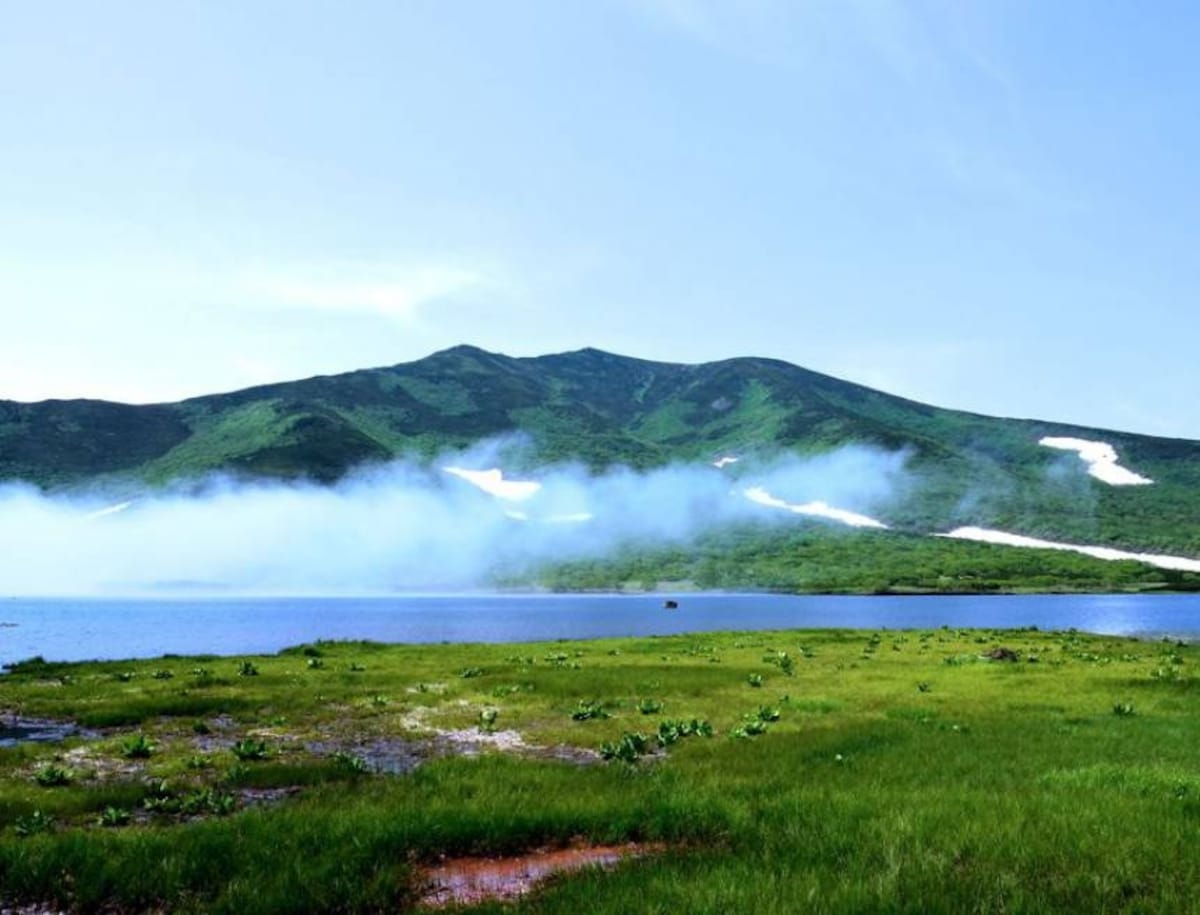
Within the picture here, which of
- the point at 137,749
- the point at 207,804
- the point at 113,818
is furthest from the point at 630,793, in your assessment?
the point at 137,749

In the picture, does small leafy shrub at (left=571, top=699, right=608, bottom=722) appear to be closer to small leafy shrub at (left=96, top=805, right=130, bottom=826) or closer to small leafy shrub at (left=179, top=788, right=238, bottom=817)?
small leafy shrub at (left=179, top=788, right=238, bottom=817)

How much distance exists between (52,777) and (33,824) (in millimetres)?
5399

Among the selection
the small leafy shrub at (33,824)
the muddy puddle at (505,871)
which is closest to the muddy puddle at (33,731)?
the small leafy shrub at (33,824)

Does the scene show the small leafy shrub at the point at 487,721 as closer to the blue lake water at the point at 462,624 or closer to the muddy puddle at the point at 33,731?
the muddy puddle at the point at 33,731

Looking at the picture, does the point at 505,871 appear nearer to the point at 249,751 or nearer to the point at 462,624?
the point at 249,751

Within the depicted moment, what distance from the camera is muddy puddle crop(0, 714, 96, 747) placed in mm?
27670

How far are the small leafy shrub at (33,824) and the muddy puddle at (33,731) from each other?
11940 mm

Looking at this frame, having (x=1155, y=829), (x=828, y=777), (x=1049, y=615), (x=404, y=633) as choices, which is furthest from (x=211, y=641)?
(x=1049, y=615)

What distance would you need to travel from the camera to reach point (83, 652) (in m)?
90.6

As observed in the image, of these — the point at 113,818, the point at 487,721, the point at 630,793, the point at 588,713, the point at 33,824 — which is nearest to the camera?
the point at 33,824

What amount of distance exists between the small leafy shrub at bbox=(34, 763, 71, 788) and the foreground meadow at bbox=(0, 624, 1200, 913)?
0.19 ft

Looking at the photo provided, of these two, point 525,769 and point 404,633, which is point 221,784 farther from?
point 404,633

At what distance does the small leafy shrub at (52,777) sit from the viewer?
2012 cm

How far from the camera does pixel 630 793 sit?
1720 centimetres
